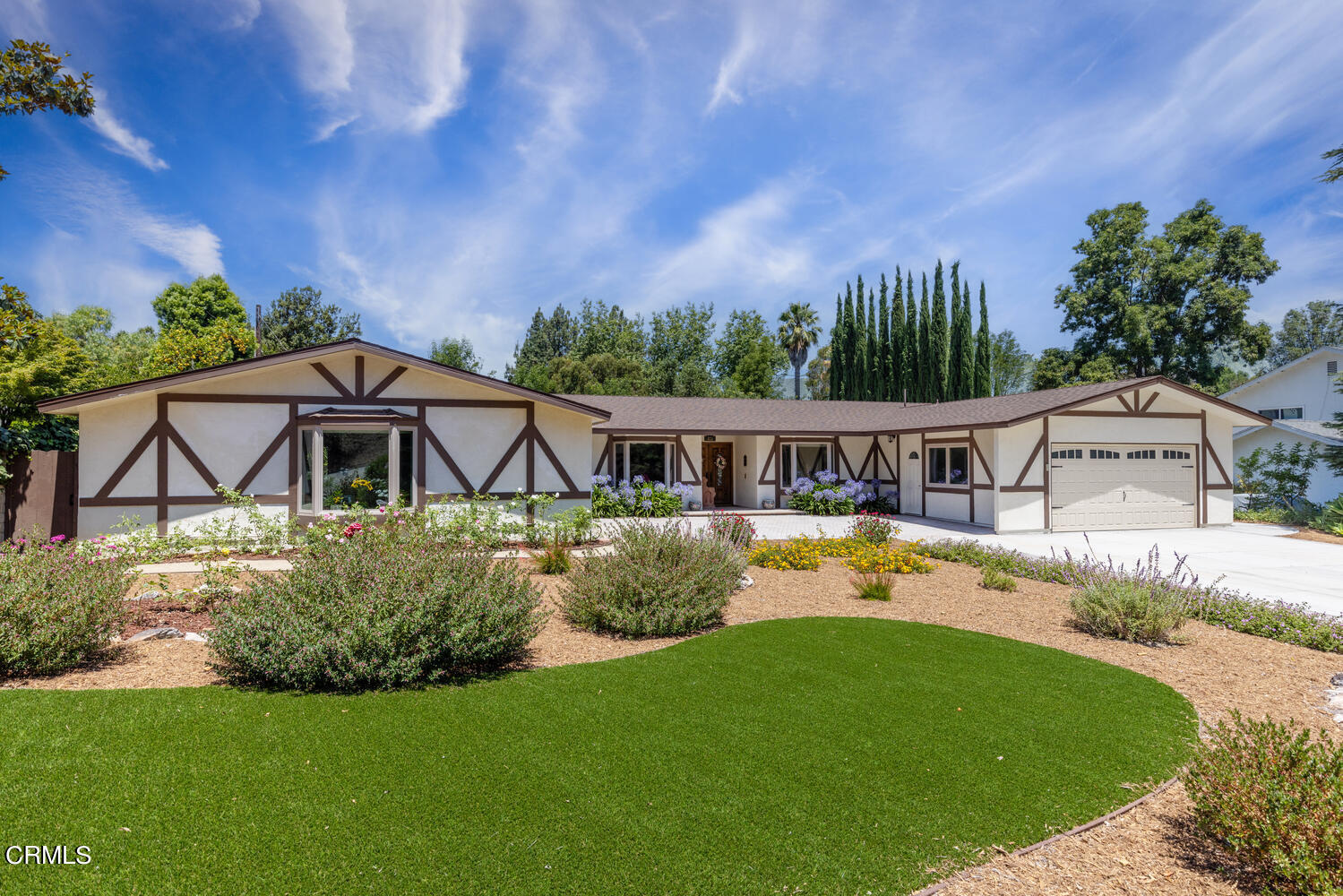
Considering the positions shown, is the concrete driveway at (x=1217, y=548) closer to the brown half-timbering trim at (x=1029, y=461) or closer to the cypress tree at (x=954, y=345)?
the brown half-timbering trim at (x=1029, y=461)

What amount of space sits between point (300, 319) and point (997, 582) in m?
41.6

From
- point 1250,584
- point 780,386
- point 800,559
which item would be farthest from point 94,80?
point 780,386

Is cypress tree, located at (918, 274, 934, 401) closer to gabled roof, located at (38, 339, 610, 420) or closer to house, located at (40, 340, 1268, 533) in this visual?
house, located at (40, 340, 1268, 533)

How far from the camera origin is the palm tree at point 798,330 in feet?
154

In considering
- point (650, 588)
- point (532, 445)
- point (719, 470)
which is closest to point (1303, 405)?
point (719, 470)

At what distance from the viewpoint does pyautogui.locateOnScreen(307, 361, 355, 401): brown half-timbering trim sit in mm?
12898

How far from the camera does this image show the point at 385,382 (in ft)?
43.3

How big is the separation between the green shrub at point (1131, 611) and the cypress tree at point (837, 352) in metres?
34.4

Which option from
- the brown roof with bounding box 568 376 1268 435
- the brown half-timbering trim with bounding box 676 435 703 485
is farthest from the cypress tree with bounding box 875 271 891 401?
the brown half-timbering trim with bounding box 676 435 703 485

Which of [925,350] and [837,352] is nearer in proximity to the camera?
[925,350]

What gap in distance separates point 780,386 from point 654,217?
32210 millimetres

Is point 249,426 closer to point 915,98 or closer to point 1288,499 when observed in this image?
point 915,98

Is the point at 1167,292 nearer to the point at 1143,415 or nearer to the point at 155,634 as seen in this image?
the point at 1143,415

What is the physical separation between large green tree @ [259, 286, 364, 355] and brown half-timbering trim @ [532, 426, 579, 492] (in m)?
30.5
